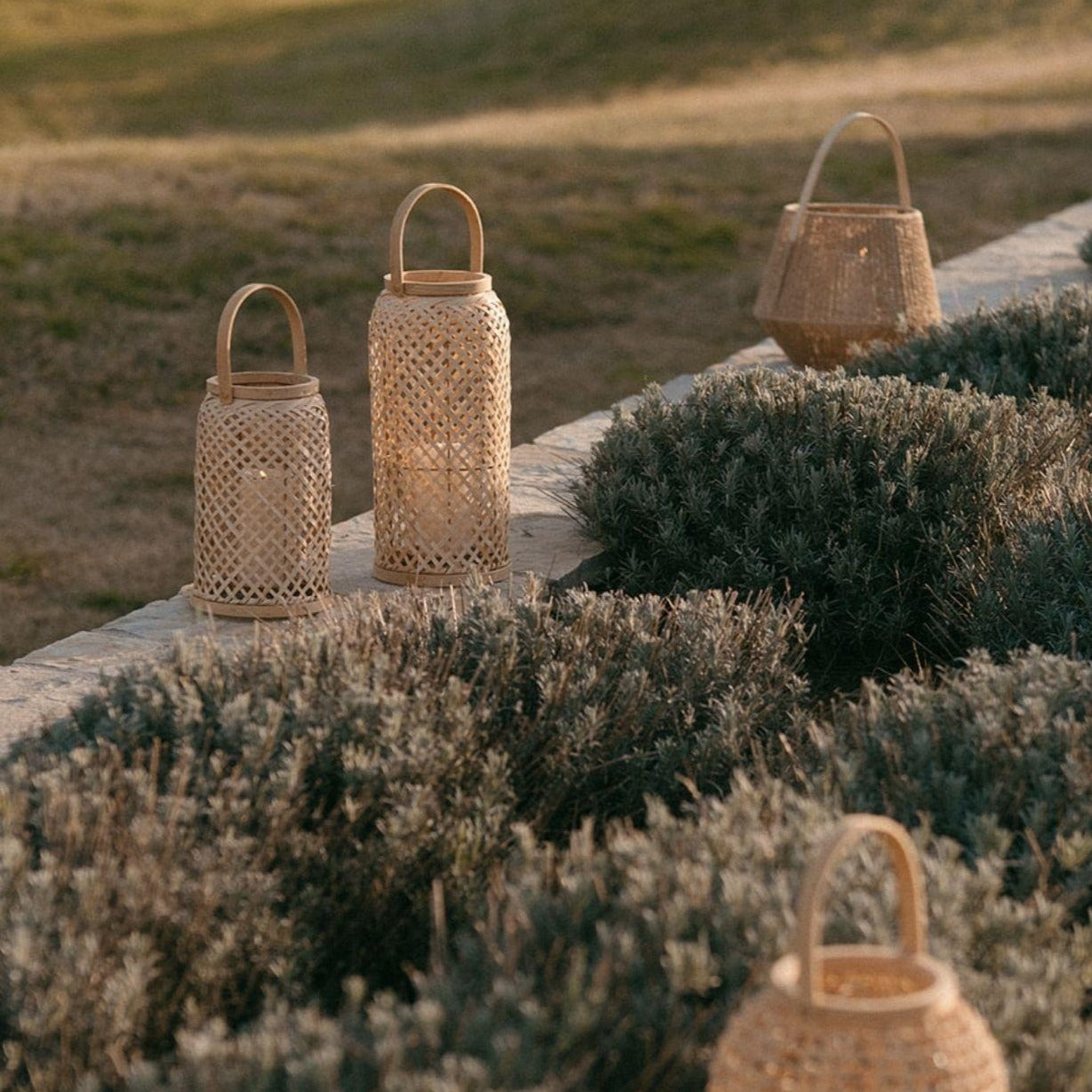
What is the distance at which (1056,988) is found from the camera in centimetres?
243

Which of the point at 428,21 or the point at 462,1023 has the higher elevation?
the point at 428,21

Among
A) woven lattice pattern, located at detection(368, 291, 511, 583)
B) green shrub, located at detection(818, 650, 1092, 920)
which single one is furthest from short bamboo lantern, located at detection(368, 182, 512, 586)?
green shrub, located at detection(818, 650, 1092, 920)

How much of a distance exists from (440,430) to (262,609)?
0.66 m

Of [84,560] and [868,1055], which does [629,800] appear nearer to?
[868,1055]

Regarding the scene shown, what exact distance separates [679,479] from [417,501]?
771 mm

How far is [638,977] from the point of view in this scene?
235cm

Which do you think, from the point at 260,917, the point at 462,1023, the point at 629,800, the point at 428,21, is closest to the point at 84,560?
the point at 629,800

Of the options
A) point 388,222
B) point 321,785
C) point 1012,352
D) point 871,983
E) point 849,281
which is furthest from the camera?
point 388,222

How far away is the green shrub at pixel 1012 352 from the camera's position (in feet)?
19.8

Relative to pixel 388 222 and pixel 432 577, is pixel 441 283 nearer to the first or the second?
pixel 432 577

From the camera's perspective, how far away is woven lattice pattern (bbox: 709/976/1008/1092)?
2012 mm

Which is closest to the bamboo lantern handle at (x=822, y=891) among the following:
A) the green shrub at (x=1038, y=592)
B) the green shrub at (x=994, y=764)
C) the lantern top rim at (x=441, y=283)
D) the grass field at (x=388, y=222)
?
the green shrub at (x=994, y=764)

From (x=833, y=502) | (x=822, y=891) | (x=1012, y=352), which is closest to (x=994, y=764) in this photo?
(x=822, y=891)

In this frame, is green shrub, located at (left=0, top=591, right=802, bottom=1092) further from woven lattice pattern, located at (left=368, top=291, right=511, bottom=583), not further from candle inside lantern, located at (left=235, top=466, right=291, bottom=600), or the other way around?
woven lattice pattern, located at (left=368, top=291, right=511, bottom=583)
